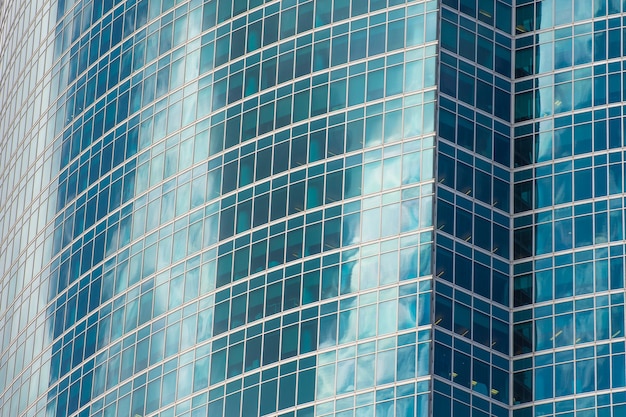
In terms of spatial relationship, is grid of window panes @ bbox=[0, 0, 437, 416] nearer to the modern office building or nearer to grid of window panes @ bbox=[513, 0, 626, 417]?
the modern office building

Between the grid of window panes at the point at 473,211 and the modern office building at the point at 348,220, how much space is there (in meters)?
0.15

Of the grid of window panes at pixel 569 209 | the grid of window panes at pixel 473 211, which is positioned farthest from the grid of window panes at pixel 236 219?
the grid of window panes at pixel 569 209

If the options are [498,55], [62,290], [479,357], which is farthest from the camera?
[62,290]

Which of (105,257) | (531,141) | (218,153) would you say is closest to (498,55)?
(531,141)

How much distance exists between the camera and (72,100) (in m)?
171

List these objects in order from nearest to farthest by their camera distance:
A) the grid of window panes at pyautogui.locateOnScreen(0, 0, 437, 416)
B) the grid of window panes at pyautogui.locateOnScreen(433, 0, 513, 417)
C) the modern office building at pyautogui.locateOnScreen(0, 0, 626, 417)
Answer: the grid of window panes at pyautogui.locateOnScreen(433, 0, 513, 417) < the modern office building at pyautogui.locateOnScreen(0, 0, 626, 417) < the grid of window panes at pyautogui.locateOnScreen(0, 0, 437, 416)

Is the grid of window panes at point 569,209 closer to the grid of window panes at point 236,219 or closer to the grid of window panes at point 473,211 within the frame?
the grid of window panes at point 473,211

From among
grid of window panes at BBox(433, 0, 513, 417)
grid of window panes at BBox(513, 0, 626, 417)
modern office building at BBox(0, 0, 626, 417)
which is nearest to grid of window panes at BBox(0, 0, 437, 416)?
modern office building at BBox(0, 0, 626, 417)

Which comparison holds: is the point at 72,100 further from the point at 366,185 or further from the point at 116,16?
the point at 366,185

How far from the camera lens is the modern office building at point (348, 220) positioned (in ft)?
454

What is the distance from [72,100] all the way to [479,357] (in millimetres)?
46425

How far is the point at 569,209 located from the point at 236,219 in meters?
22.2

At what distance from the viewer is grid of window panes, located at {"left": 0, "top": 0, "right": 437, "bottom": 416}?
13962 centimetres

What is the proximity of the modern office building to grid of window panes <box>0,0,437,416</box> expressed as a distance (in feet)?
0.55
